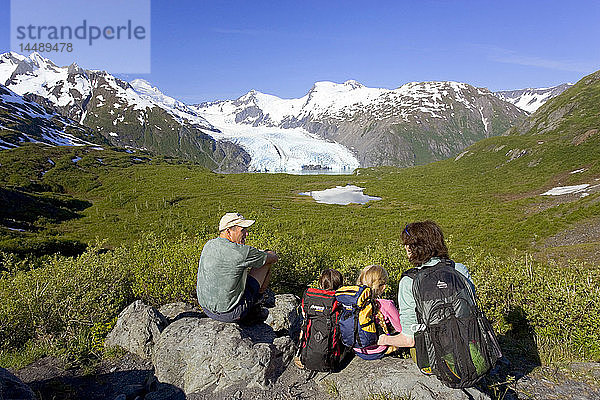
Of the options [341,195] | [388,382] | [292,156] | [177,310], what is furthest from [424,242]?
[292,156]

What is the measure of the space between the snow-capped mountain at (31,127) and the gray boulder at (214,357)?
95.8 metres

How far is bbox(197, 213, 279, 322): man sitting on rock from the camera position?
20.4 ft

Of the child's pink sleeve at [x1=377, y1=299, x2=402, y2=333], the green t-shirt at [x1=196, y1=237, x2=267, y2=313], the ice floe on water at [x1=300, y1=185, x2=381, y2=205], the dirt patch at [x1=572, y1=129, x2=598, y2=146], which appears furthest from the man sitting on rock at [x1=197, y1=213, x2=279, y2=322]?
the dirt patch at [x1=572, y1=129, x2=598, y2=146]

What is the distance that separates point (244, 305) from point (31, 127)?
13321 centimetres

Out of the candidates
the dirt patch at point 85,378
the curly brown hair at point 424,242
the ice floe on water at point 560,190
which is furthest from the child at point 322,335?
the ice floe on water at point 560,190

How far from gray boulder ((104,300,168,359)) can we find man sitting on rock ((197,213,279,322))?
4.43 feet

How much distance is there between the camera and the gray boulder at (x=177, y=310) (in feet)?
26.0

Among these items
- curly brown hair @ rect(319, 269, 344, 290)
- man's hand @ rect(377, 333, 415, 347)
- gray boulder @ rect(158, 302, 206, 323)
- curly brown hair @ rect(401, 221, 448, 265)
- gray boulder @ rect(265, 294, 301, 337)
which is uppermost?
curly brown hair @ rect(401, 221, 448, 265)

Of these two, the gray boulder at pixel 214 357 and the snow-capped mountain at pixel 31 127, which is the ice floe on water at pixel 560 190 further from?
the snow-capped mountain at pixel 31 127

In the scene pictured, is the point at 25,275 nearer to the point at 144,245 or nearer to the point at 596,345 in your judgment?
the point at 144,245

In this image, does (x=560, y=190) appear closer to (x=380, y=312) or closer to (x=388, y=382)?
(x=380, y=312)

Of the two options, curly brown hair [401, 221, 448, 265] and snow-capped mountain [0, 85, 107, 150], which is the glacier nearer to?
snow-capped mountain [0, 85, 107, 150]

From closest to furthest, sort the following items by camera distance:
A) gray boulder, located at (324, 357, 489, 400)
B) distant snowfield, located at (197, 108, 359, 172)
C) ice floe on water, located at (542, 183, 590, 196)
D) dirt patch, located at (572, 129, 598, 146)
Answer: gray boulder, located at (324, 357, 489, 400), ice floe on water, located at (542, 183, 590, 196), dirt patch, located at (572, 129, 598, 146), distant snowfield, located at (197, 108, 359, 172)

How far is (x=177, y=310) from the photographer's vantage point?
829 cm
